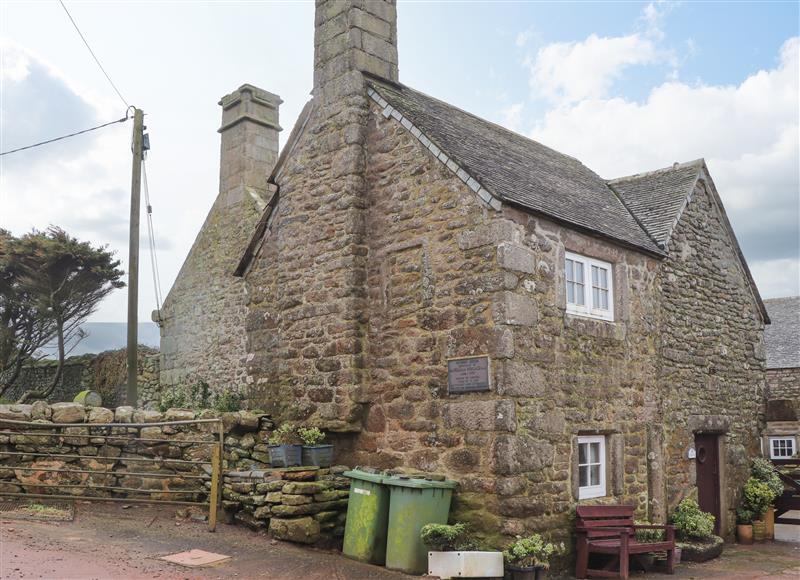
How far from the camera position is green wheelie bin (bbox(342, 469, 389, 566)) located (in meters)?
8.59

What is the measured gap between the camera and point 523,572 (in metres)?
7.91

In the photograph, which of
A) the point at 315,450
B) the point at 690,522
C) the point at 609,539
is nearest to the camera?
the point at 609,539

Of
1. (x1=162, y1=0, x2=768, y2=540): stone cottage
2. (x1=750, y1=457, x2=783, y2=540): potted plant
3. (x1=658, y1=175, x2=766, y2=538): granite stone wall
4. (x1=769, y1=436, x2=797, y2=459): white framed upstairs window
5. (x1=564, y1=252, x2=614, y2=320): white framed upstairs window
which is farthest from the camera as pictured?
(x1=769, y1=436, x2=797, y2=459): white framed upstairs window

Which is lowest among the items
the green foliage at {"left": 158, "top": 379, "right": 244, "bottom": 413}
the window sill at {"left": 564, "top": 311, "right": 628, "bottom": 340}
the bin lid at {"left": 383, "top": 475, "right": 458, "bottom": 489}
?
the bin lid at {"left": 383, "top": 475, "right": 458, "bottom": 489}

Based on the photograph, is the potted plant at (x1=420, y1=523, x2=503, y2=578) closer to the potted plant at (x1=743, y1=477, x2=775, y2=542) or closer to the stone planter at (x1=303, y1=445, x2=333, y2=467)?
the stone planter at (x1=303, y1=445, x2=333, y2=467)

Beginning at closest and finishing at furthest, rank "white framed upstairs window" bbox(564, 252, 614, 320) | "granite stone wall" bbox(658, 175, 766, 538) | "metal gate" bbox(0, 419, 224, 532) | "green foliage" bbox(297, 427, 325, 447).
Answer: "metal gate" bbox(0, 419, 224, 532), "white framed upstairs window" bbox(564, 252, 614, 320), "green foliage" bbox(297, 427, 325, 447), "granite stone wall" bbox(658, 175, 766, 538)

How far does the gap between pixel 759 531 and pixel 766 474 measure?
1.13 m

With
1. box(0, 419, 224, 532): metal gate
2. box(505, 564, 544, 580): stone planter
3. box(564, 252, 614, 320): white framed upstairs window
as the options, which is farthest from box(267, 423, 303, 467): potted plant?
box(564, 252, 614, 320): white framed upstairs window

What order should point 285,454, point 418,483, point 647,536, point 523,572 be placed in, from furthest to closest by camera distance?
point 647,536 < point 285,454 < point 418,483 < point 523,572

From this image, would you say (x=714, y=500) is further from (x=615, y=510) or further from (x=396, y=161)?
(x=396, y=161)

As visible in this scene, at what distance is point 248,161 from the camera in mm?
17031

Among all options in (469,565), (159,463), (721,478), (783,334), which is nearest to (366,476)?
(469,565)

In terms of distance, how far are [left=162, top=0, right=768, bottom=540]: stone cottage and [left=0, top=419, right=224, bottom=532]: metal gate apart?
Answer: 1.51 metres

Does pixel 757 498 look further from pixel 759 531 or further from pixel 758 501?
pixel 759 531
